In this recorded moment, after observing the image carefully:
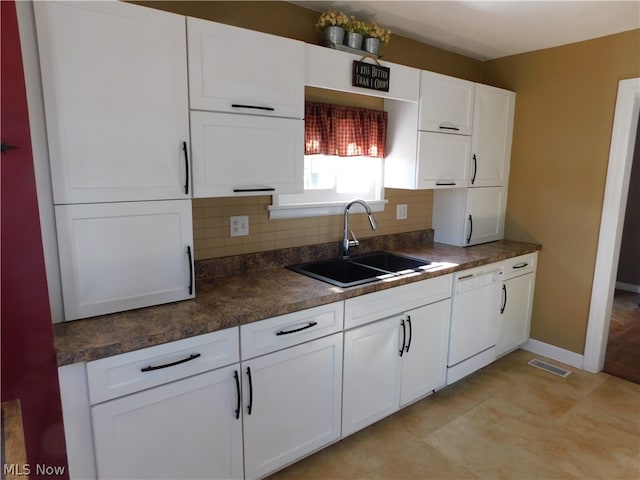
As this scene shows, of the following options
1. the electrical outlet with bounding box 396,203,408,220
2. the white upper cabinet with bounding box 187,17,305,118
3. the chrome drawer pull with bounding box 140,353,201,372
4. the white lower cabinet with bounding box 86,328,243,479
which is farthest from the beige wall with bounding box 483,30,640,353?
the chrome drawer pull with bounding box 140,353,201,372

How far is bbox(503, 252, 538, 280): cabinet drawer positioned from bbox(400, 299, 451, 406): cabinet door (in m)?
0.71

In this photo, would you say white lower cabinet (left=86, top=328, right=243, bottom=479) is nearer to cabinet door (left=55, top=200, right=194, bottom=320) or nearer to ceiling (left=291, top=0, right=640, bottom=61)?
cabinet door (left=55, top=200, right=194, bottom=320)

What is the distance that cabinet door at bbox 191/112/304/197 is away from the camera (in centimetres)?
176

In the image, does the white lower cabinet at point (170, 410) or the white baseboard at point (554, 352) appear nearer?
the white lower cabinet at point (170, 410)

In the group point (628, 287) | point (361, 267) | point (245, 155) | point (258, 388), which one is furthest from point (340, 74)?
point (628, 287)

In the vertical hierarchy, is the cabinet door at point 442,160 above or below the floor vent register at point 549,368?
above

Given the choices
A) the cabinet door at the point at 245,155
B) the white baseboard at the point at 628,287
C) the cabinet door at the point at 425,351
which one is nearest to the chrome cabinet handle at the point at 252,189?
the cabinet door at the point at 245,155

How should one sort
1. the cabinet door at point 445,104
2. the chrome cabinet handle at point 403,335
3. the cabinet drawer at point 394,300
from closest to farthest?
the cabinet drawer at point 394,300
the chrome cabinet handle at point 403,335
the cabinet door at point 445,104

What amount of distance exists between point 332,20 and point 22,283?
1883mm

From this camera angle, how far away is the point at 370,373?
220 cm

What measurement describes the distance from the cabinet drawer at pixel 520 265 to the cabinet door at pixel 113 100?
7.70 feet

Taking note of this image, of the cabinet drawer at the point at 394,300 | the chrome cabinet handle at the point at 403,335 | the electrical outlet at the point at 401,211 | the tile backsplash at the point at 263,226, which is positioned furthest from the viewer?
the electrical outlet at the point at 401,211

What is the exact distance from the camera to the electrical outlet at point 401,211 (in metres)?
3.08

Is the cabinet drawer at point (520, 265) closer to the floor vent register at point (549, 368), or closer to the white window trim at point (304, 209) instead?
the floor vent register at point (549, 368)
